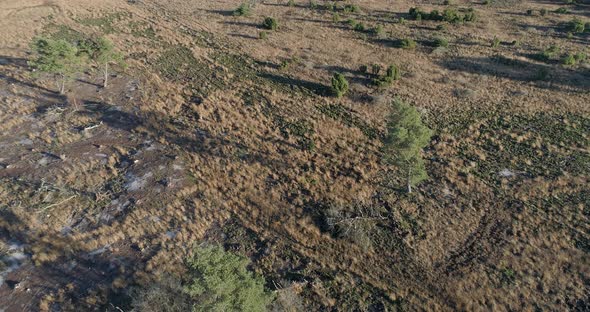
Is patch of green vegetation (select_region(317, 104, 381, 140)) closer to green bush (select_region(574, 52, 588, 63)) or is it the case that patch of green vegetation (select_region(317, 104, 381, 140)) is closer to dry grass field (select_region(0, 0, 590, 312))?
dry grass field (select_region(0, 0, 590, 312))

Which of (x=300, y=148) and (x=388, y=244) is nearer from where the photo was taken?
(x=388, y=244)

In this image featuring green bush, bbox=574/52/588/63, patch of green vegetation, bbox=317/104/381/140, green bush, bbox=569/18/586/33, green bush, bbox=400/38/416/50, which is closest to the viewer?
patch of green vegetation, bbox=317/104/381/140

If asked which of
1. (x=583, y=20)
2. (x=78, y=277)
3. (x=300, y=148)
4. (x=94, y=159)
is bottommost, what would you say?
(x=78, y=277)

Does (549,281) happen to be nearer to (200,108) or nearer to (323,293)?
(323,293)

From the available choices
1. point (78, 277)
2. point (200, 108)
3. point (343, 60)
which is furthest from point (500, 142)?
Answer: point (78, 277)

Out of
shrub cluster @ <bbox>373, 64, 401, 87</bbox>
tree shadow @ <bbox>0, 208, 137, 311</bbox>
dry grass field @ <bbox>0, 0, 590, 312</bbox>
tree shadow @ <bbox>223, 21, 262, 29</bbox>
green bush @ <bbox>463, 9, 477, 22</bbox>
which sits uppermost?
green bush @ <bbox>463, 9, 477, 22</bbox>

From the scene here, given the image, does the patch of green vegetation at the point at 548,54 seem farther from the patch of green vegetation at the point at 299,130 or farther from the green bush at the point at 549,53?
the patch of green vegetation at the point at 299,130

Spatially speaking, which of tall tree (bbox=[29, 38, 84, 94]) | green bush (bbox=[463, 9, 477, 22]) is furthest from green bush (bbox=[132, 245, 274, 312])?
green bush (bbox=[463, 9, 477, 22])
